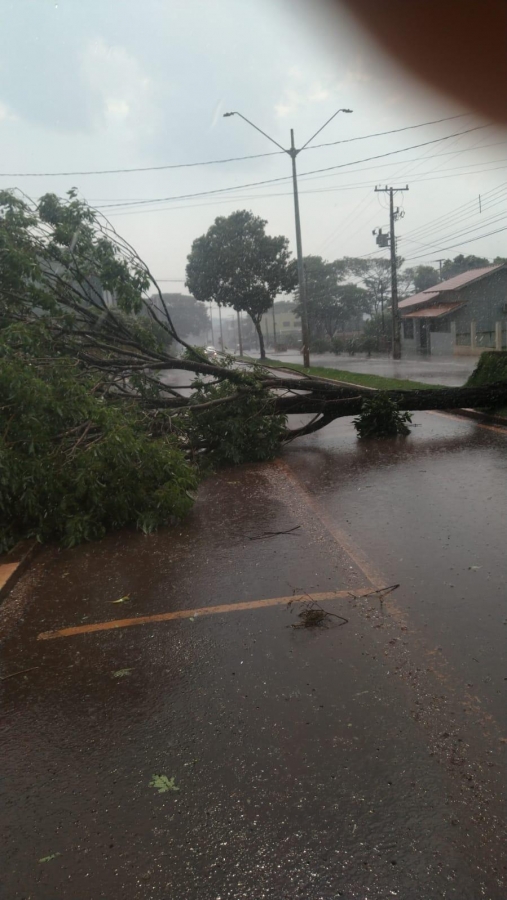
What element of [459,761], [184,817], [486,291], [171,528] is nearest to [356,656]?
[459,761]

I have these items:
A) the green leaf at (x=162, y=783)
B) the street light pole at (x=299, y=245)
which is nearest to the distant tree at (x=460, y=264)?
the street light pole at (x=299, y=245)

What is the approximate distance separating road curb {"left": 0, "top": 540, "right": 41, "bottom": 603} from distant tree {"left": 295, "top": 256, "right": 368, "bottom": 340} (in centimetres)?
6114

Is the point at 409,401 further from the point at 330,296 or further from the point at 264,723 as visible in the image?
the point at 330,296

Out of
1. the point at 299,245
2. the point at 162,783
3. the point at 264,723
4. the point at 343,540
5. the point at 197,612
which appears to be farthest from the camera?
the point at 299,245

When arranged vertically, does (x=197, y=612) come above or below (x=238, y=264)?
below

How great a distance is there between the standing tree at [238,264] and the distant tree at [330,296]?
25.0m

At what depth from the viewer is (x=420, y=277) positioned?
80250mm

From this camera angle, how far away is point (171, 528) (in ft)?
22.6

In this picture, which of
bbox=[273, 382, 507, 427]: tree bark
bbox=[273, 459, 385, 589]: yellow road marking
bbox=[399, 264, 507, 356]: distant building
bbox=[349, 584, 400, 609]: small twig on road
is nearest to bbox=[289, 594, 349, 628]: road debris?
bbox=[349, 584, 400, 609]: small twig on road

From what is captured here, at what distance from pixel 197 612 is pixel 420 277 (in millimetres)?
81182

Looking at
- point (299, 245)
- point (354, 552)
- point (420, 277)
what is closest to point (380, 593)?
point (354, 552)

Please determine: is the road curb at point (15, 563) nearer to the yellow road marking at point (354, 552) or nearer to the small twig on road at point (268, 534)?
the small twig on road at point (268, 534)

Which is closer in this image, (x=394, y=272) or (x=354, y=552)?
(x=354, y=552)

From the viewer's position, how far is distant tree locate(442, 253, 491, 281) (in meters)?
68.4
